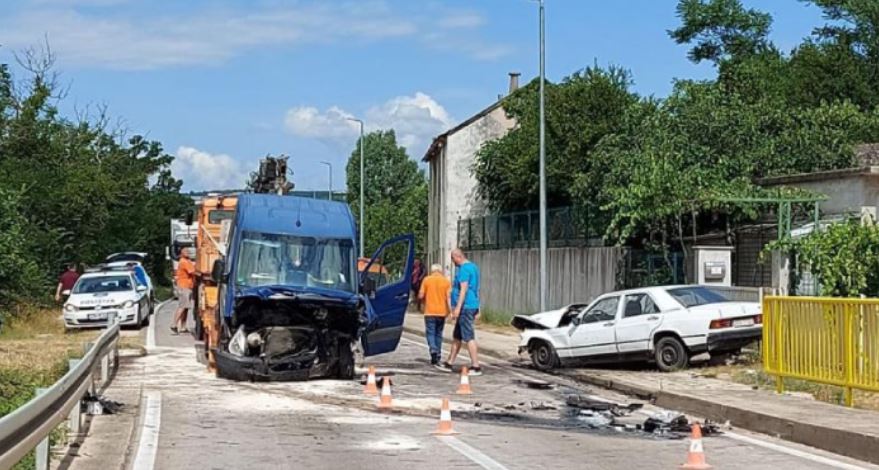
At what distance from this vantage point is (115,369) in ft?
63.2

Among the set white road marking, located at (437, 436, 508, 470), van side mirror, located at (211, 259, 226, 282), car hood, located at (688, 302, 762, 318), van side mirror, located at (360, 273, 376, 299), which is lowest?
white road marking, located at (437, 436, 508, 470)

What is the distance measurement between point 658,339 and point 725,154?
11.8 m

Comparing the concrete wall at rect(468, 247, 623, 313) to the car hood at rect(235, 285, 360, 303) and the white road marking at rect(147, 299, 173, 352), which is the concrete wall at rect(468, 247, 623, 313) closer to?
the white road marking at rect(147, 299, 173, 352)

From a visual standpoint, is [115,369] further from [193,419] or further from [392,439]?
[392,439]

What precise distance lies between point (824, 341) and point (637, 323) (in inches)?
217

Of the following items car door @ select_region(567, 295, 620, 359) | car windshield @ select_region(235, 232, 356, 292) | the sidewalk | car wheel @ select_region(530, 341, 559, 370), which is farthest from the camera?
car wheel @ select_region(530, 341, 559, 370)

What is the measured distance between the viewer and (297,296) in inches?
682

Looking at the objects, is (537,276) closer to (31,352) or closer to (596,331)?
(596,331)

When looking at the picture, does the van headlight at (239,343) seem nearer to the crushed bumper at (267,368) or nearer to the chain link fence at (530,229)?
the crushed bumper at (267,368)

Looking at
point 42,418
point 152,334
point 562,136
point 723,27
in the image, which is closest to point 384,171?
point 723,27

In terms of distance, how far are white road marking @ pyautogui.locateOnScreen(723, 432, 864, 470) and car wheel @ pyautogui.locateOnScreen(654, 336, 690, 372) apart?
6.23 meters

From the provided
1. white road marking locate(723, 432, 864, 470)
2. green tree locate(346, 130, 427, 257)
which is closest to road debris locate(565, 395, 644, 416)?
white road marking locate(723, 432, 864, 470)

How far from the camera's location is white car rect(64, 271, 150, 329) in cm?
3041

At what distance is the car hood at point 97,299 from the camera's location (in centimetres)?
3042
